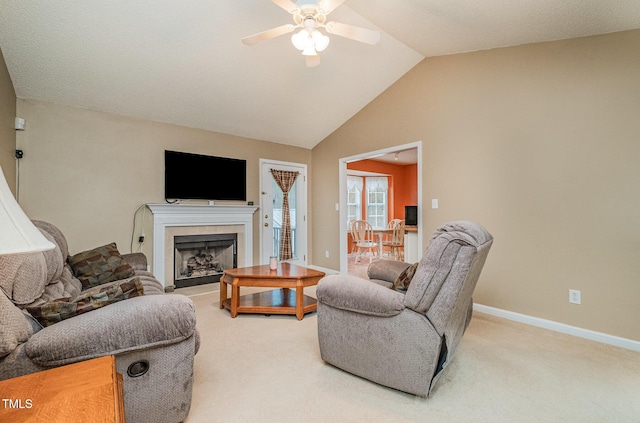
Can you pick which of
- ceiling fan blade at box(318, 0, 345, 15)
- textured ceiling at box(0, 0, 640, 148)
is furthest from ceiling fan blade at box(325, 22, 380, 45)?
textured ceiling at box(0, 0, 640, 148)

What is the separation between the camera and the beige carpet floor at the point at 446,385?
1560 millimetres

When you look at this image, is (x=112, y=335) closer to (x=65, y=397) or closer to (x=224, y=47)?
(x=65, y=397)

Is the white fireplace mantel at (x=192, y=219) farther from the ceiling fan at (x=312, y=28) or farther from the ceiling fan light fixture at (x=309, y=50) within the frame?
the ceiling fan light fixture at (x=309, y=50)

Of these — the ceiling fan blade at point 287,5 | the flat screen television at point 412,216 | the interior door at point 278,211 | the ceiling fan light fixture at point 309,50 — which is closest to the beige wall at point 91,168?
the interior door at point 278,211

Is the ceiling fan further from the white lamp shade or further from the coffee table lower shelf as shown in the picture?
the coffee table lower shelf

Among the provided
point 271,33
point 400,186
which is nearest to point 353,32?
point 271,33

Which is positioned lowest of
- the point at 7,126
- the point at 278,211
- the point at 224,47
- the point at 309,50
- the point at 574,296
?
the point at 574,296

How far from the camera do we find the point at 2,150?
2580 mm

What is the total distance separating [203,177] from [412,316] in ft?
11.7

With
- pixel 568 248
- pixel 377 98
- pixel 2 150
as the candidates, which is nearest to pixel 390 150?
pixel 377 98

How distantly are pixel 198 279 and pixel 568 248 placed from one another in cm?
441

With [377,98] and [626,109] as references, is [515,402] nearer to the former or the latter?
[626,109]

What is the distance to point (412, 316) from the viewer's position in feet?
5.34

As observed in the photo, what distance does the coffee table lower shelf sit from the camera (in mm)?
2994
